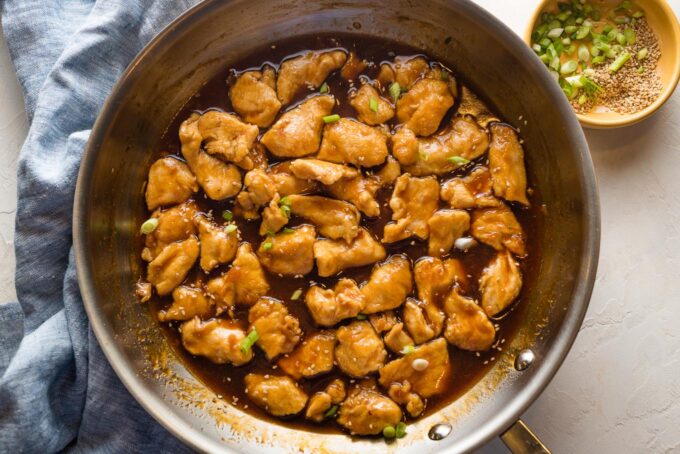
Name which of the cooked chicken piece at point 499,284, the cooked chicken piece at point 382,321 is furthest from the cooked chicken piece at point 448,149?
the cooked chicken piece at point 382,321

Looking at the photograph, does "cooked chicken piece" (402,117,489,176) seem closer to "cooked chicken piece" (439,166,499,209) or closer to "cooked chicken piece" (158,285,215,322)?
"cooked chicken piece" (439,166,499,209)

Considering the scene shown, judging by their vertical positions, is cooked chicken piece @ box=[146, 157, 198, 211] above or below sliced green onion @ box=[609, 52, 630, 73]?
below

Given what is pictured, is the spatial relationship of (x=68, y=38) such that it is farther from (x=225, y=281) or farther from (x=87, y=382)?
(x=87, y=382)

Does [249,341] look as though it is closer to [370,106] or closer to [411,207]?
[411,207]

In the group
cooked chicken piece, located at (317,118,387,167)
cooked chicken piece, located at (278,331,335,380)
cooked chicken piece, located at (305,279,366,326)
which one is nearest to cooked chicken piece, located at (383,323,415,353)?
cooked chicken piece, located at (305,279,366,326)

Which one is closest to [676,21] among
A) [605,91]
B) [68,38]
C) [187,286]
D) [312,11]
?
[605,91]

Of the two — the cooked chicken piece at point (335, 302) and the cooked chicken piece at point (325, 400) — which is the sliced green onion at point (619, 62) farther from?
the cooked chicken piece at point (325, 400)
